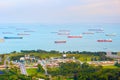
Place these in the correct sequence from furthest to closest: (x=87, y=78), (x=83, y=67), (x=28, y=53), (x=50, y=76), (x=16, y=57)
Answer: (x=28, y=53)
(x=16, y=57)
(x=83, y=67)
(x=50, y=76)
(x=87, y=78)

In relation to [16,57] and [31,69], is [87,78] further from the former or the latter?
[16,57]

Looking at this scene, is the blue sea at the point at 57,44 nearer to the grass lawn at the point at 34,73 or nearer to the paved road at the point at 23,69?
the paved road at the point at 23,69

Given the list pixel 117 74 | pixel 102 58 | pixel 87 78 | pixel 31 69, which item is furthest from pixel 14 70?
pixel 102 58

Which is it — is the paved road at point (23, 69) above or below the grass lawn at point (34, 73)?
above

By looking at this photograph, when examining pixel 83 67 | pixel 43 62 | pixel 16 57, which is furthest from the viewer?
pixel 16 57

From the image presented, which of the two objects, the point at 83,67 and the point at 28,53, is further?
the point at 28,53

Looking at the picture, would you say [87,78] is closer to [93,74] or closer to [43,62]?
[93,74]

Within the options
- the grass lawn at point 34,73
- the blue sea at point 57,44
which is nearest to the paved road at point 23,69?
the grass lawn at point 34,73

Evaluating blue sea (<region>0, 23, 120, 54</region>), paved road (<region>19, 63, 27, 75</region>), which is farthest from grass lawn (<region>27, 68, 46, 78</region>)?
blue sea (<region>0, 23, 120, 54</region>)

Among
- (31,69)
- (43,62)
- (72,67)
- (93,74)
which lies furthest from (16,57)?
(93,74)

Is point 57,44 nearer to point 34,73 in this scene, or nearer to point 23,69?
point 23,69
